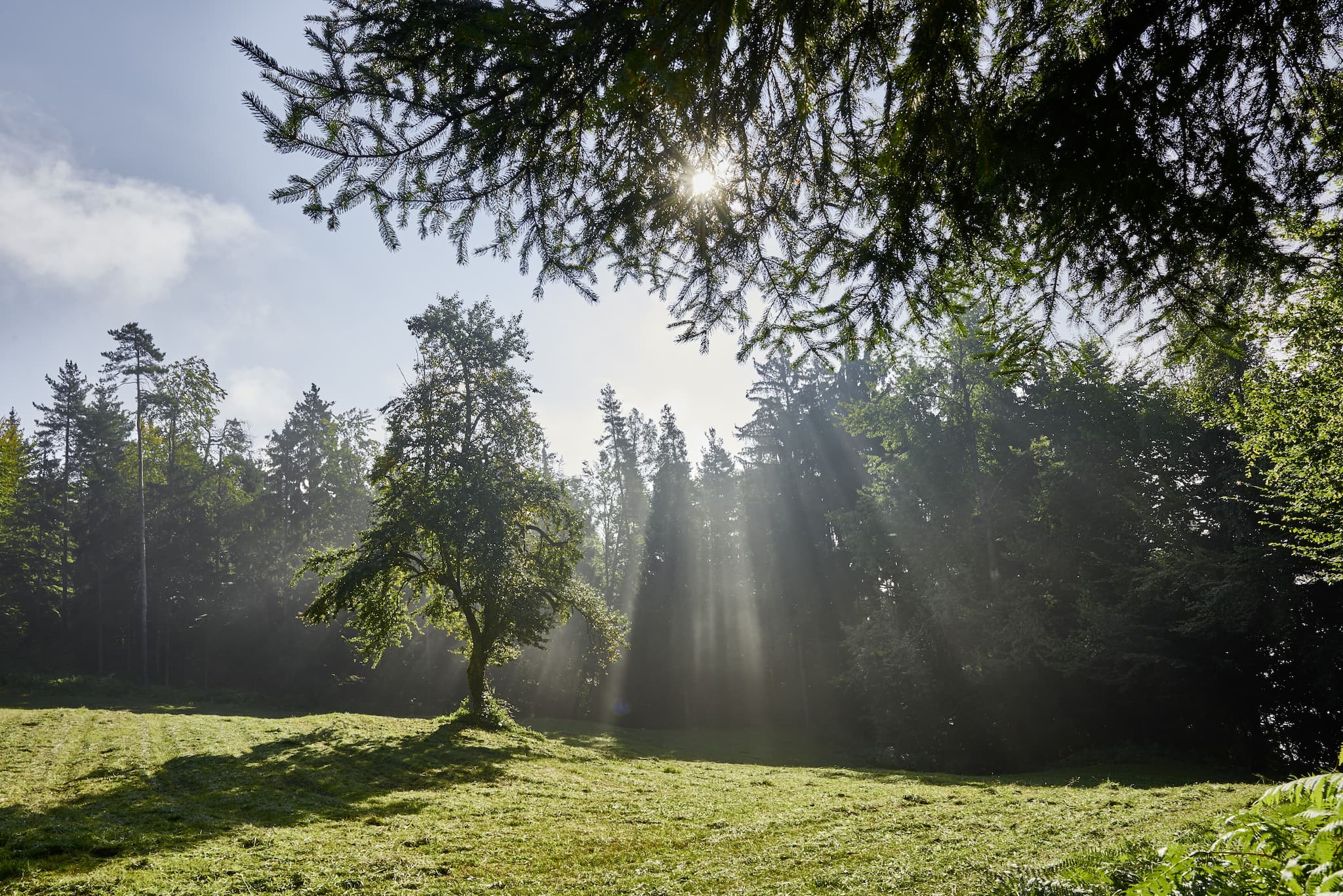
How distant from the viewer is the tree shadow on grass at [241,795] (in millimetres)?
7035

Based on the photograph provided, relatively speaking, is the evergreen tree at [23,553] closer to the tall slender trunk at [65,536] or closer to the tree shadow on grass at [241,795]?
the tall slender trunk at [65,536]

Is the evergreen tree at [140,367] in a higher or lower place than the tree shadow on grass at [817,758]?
higher

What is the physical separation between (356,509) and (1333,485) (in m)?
49.2

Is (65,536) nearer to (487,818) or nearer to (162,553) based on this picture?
(162,553)

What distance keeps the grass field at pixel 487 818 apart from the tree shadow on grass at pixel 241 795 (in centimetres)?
5

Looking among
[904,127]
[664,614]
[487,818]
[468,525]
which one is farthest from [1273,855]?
[664,614]

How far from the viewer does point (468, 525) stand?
59.0 feet

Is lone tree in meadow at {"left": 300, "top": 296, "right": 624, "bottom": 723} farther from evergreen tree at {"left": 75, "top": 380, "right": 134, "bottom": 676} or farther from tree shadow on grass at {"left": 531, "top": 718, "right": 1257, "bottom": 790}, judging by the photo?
evergreen tree at {"left": 75, "top": 380, "right": 134, "bottom": 676}

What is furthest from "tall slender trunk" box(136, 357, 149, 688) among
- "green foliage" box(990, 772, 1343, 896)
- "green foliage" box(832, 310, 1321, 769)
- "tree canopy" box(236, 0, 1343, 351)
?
"green foliage" box(990, 772, 1343, 896)

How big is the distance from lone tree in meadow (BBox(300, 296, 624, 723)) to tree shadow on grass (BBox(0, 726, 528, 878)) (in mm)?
3681

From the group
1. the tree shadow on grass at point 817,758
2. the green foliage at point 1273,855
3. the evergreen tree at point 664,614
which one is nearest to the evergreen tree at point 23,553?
the tree shadow on grass at point 817,758

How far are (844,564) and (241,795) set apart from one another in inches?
1119

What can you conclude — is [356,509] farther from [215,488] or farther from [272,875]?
[272,875]

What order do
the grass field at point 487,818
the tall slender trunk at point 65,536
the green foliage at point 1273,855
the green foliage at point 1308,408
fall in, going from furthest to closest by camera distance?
the tall slender trunk at point 65,536, the green foliage at point 1308,408, the grass field at point 487,818, the green foliage at point 1273,855
